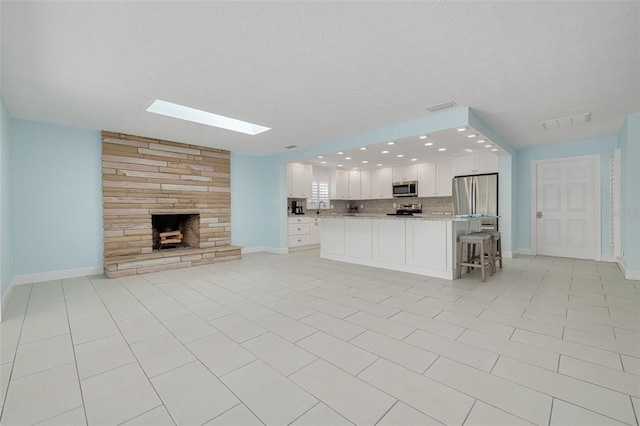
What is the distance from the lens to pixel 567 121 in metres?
4.41

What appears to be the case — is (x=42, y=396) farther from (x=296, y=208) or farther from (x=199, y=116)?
(x=296, y=208)

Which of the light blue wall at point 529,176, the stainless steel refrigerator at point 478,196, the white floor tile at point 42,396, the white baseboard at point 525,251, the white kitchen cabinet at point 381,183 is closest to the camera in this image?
the white floor tile at point 42,396

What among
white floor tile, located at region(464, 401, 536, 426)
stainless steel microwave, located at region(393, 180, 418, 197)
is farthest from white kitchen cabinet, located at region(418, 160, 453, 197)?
white floor tile, located at region(464, 401, 536, 426)

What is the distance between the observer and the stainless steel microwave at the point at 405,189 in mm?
7578

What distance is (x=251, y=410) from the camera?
154cm

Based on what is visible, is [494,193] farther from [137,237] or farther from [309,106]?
[137,237]

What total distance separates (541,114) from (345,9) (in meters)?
3.71

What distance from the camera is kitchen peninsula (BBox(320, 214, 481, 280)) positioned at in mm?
4383

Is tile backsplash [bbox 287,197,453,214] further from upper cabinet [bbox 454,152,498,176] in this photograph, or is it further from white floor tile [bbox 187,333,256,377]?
white floor tile [bbox 187,333,256,377]

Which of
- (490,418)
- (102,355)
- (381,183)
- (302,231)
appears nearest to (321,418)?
(490,418)

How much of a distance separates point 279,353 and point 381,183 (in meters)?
6.85

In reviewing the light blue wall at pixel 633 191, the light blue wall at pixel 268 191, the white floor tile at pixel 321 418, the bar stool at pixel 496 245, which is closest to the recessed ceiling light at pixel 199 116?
the light blue wall at pixel 268 191

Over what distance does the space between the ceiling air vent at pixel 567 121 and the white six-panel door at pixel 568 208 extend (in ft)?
6.48

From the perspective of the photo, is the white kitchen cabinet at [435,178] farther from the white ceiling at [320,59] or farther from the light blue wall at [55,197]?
the light blue wall at [55,197]
